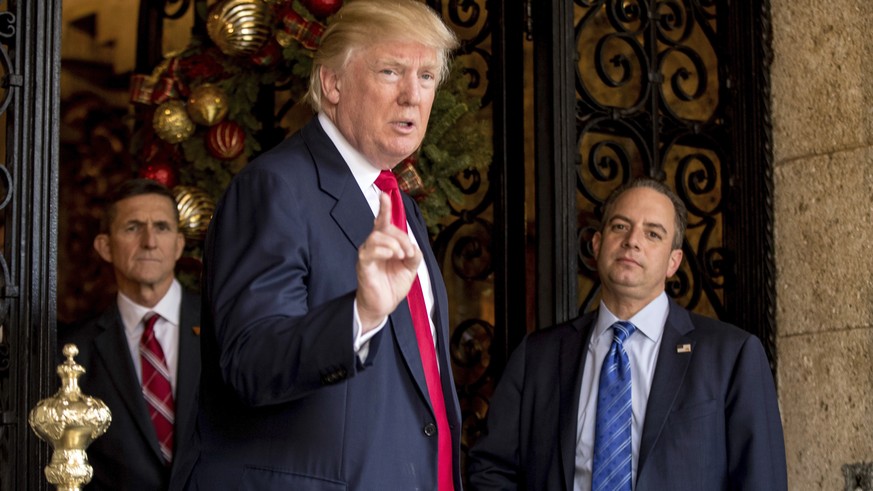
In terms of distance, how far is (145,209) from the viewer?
4.74 metres

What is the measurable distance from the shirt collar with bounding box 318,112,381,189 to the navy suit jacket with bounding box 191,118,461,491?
0.14 ft

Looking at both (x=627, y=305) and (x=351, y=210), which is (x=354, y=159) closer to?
(x=351, y=210)

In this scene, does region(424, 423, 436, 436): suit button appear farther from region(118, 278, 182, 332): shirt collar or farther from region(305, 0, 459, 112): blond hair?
region(118, 278, 182, 332): shirt collar

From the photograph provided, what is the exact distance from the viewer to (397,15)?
8.95ft

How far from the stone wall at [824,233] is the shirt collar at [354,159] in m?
2.62

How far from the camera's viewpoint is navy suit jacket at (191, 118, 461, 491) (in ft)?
7.73

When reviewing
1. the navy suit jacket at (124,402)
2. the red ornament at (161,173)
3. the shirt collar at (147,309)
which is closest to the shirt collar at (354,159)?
the navy suit jacket at (124,402)

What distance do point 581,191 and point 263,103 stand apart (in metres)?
1.55

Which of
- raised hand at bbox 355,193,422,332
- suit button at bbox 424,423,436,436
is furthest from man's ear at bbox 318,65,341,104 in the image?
suit button at bbox 424,423,436,436

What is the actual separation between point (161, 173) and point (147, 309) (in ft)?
3.43

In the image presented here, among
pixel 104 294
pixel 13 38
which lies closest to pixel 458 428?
pixel 13 38

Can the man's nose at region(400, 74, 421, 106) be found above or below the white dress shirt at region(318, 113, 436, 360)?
above

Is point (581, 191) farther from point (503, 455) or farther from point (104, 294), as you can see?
point (104, 294)

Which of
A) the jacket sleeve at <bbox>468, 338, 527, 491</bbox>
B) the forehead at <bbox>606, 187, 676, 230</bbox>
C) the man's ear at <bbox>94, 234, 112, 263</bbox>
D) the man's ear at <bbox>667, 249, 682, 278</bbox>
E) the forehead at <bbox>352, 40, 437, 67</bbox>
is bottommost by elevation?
the jacket sleeve at <bbox>468, 338, 527, 491</bbox>
